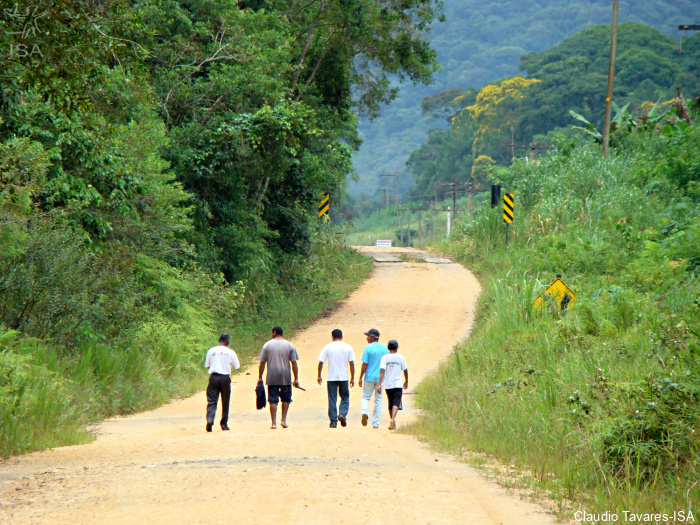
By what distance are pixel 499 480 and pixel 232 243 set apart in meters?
13.5

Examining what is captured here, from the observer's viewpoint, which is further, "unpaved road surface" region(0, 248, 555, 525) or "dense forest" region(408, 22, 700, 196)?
"dense forest" region(408, 22, 700, 196)

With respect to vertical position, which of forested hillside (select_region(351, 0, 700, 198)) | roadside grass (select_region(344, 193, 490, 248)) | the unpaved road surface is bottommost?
the unpaved road surface

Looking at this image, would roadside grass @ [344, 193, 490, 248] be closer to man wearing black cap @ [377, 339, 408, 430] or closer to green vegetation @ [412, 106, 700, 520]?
green vegetation @ [412, 106, 700, 520]


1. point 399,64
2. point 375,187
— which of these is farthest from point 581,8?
point 399,64

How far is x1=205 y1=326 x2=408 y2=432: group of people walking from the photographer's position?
1004 centimetres

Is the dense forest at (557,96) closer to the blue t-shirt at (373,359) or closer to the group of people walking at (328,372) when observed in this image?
the blue t-shirt at (373,359)

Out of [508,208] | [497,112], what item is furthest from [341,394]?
[497,112]

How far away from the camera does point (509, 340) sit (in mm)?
12031

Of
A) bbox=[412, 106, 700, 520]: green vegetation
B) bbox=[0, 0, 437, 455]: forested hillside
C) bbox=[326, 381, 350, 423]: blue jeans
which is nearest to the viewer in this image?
bbox=[412, 106, 700, 520]: green vegetation

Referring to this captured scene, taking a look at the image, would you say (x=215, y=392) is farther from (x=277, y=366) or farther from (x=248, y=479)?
(x=248, y=479)

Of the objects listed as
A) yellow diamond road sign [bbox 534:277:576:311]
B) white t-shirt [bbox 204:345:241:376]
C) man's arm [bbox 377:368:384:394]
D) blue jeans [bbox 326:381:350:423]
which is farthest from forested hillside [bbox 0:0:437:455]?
yellow diamond road sign [bbox 534:277:576:311]

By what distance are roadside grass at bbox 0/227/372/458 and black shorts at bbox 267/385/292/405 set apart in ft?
8.18

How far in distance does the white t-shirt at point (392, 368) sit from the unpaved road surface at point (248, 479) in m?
0.69

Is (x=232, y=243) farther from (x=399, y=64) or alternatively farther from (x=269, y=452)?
(x=269, y=452)
